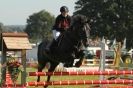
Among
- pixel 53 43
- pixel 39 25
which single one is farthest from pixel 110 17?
pixel 39 25

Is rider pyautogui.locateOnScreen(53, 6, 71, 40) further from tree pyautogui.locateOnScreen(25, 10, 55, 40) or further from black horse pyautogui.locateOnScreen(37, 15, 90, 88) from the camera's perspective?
tree pyautogui.locateOnScreen(25, 10, 55, 40)

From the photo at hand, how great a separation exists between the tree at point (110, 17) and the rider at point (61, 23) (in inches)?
1868

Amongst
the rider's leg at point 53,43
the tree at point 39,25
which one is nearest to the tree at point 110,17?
the tree at point 39,25

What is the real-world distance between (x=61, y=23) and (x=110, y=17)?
5081 cm

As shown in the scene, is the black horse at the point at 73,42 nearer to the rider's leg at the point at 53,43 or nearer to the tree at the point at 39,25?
the rider's leg at the point at 53,43

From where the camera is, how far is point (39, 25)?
116 m

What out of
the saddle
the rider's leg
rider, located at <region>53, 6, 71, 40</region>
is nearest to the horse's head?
rider, located at <region>53, 6, 71, 40</region>

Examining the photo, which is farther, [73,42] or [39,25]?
[39,25]

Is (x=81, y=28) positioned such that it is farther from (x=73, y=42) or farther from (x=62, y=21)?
(x=62, y=21)

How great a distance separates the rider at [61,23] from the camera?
1257 centimetres

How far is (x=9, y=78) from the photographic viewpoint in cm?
1112

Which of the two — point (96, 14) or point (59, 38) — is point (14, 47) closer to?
point (59, 38)

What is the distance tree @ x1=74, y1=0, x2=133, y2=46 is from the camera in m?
61.3

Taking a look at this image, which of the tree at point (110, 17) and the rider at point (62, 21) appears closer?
the rider at point (62, 21)
